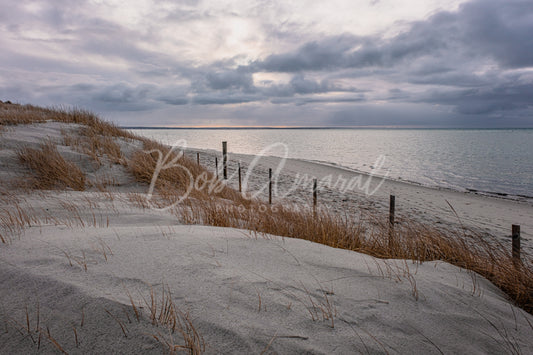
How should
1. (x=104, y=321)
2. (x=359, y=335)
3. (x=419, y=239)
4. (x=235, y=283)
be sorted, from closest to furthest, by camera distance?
1. (x=104, y=321)
2. (x=359, y=335)
3. (x=235, y=283)
4. (x=419, y=239)

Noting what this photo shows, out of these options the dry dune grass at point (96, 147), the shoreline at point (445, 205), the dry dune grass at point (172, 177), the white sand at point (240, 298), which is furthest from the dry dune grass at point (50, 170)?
the shoreline at point (445, 205)

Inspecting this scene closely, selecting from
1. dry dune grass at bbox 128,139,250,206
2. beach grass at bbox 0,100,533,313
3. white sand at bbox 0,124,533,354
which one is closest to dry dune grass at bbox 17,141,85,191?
beach grass at bbox 0,100,533,313

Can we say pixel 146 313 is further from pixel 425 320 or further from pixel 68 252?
pixel 425 320

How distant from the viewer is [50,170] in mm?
6617

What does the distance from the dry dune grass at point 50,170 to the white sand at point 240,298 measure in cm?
432

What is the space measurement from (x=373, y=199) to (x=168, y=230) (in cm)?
1167

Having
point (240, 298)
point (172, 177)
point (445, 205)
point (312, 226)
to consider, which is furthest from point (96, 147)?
point (445, 205)

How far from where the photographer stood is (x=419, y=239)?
3.84 m

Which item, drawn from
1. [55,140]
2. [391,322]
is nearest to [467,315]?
[391,322]

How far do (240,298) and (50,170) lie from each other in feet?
23.4

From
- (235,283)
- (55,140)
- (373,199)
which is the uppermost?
(55,140)

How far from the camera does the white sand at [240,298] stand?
4.62ft

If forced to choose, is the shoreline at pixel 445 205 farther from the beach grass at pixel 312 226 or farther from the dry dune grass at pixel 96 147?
the dry dune grass at pixel 96 147

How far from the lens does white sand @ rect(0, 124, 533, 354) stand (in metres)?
1.41
